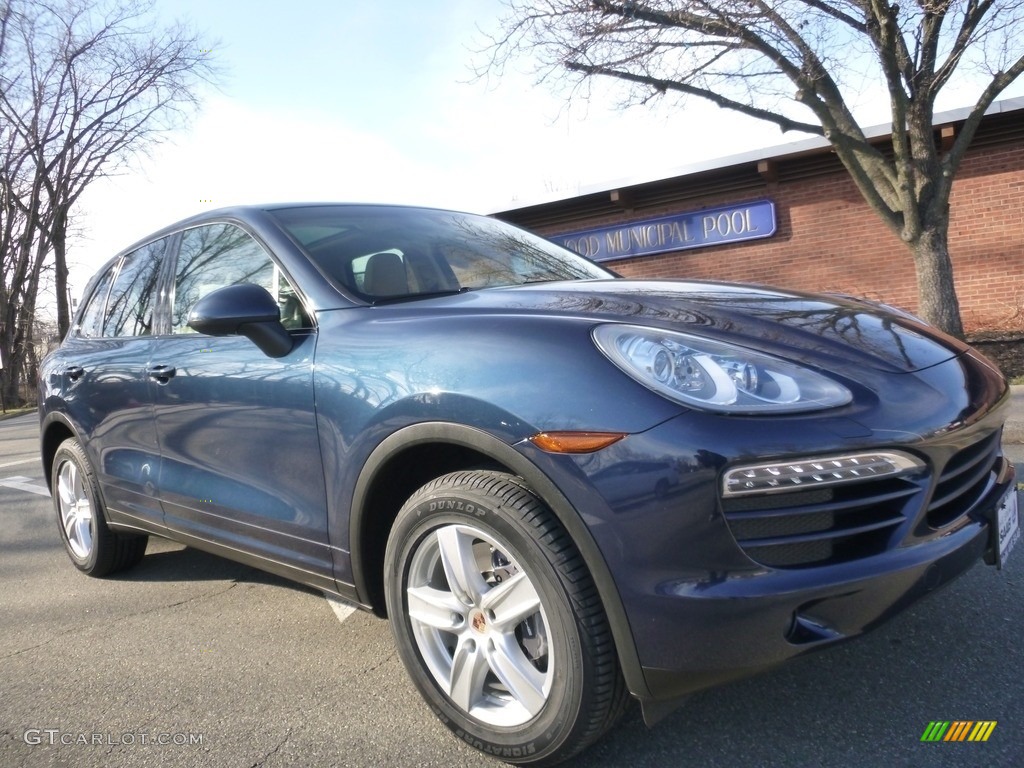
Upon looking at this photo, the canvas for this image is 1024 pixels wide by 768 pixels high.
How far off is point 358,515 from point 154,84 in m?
29.9

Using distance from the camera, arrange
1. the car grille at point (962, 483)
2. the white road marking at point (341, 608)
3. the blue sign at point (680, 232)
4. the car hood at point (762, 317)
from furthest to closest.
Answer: the blue sign at point (680, 232), the white road marking at point (341, 608), the car hood at point (762, 317), the car grille at point (962, 483)

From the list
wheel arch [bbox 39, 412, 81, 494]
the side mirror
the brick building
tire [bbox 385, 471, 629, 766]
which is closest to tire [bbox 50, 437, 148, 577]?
wheel arch [bbox 39, 412, 81, 494]

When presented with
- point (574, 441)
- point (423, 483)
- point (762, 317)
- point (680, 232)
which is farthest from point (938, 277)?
point (574, 441)

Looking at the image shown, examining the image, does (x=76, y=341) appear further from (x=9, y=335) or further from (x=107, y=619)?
(x=9, y=335)

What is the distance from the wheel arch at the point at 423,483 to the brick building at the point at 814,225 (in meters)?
9.16

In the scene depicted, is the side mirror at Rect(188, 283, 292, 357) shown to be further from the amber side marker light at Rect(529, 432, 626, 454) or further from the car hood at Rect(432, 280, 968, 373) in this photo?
the amber side marker light at Rect(529, 432, 626, 454)

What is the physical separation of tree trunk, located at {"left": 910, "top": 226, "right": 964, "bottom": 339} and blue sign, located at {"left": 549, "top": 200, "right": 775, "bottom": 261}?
3967 mm

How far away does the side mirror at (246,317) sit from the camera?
2633 mm

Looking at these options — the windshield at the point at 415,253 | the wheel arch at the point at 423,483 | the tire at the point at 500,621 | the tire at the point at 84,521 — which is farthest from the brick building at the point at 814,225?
the tire at the point at 500,621

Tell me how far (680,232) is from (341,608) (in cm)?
1182

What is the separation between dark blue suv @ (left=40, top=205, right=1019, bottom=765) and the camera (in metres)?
1.84

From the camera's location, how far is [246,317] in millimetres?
2635

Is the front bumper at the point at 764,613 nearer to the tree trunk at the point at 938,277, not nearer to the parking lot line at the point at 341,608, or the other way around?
the parking lot line at the point at 341,608

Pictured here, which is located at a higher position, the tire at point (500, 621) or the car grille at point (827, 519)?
the car grille at point (827, 519)
